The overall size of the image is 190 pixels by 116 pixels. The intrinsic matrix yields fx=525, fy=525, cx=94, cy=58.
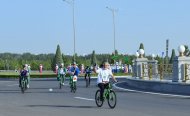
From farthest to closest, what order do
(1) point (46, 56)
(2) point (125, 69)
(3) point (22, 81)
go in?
1. (1) point (46, 56)
2. (2) point (125, 69)
3. (3) point (22, 81)

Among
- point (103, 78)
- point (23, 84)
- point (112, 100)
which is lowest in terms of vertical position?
point (112, 100)

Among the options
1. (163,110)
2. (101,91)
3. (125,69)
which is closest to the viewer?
A: (163,110)

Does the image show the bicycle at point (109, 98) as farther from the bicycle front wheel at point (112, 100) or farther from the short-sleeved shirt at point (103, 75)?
the short-sleeved shirt at point (103, 75)

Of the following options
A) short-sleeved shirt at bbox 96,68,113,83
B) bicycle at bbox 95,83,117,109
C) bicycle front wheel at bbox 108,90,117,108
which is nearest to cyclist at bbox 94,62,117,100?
short-sleeved shirt at bbox 96,68,113,83

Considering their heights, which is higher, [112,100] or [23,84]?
Answer: [23,84]

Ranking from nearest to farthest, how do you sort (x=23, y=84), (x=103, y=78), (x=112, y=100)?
(x=112, y=100)
(x=103, y=78)
(x=23, y=84)

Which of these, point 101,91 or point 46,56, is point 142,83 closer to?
point 101,91

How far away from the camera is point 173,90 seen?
26234 millimetres

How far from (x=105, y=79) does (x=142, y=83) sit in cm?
1253

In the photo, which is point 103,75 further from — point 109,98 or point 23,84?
point 23,84

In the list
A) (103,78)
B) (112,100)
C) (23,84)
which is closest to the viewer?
(112,100)

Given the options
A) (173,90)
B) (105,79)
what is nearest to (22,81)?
(173,90)

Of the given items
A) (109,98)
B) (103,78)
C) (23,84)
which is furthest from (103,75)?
(23,84)

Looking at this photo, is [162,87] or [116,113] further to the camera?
[162,87]
